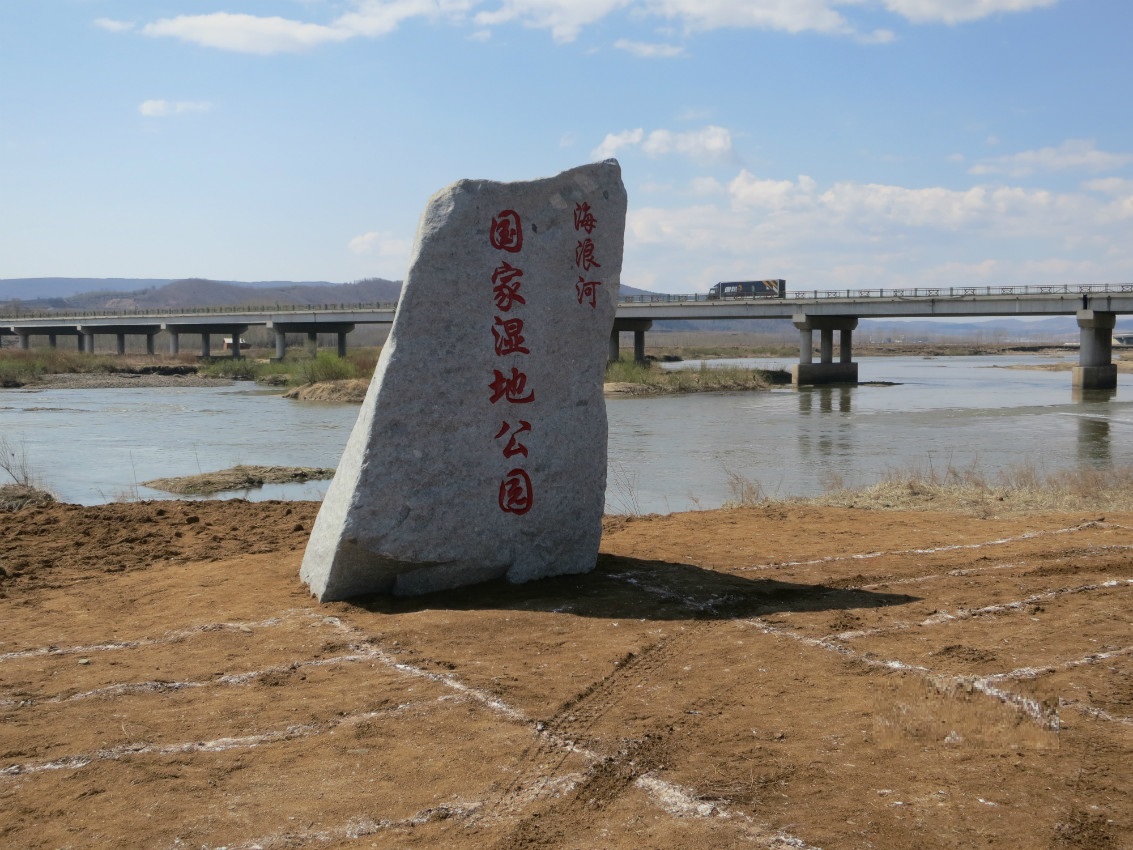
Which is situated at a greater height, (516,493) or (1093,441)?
(516,493)

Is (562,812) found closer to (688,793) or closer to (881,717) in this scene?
(688,793)

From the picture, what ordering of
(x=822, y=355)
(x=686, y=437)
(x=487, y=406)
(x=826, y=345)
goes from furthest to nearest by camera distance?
1. (x=822, y=355)
2. (x=826, y=345)
3. (x=686, y=437)
4. (x=487, y=406)

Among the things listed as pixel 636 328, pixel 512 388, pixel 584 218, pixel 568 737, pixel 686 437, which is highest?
pixel 636 328

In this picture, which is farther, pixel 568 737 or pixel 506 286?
pixel 506 286

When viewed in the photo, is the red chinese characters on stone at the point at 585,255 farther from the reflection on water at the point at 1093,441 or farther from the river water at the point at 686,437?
the reflection on water at the point at 1093,441

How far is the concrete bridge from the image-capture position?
173ft

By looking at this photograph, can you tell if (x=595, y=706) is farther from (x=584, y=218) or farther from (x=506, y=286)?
(x=584, y=218)

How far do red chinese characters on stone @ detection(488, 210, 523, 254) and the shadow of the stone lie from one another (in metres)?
2.67

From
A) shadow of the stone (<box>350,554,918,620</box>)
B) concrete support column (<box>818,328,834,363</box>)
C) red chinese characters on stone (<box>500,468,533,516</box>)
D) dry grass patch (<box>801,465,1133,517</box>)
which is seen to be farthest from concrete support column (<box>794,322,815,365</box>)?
red chinese characters on stone (<box>500,468,533,516</box>)

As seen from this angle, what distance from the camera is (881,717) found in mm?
5035

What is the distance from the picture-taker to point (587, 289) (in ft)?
27.5

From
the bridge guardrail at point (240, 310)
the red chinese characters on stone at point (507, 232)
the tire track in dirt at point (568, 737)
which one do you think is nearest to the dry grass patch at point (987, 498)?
the red chinese characters on stone at point (507, 232)

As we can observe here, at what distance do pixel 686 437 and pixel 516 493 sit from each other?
23351mm

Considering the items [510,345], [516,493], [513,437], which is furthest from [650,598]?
[510,345]
